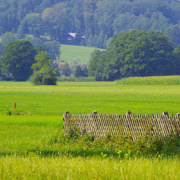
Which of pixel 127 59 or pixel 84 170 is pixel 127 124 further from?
pixel 127 59

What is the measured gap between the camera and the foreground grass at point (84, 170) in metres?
9.90

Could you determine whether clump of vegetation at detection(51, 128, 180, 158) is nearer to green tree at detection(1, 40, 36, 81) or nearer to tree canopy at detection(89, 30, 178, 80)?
tree canopy at detection(89, 30, 178, 80)

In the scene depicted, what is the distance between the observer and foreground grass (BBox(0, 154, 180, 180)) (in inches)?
390

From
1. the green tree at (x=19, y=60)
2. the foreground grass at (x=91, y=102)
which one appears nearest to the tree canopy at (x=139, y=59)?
the green tree at (x=19, y=60)

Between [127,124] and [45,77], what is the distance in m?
85.2

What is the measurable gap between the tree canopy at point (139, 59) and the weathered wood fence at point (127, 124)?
151m

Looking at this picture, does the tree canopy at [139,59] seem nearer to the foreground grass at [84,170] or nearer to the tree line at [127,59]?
the tree line at [127,59]

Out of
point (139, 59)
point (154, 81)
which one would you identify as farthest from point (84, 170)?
point (139, 59)

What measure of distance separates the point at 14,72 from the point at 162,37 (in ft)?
188

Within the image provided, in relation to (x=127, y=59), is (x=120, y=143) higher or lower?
lower

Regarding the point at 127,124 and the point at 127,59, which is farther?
the point at 127,59

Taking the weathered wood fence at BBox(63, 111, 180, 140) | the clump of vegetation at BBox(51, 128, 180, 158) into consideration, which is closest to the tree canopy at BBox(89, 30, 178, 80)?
the weathered wood fence at BBox(63, 111, 180, 140)

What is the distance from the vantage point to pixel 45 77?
338 feet

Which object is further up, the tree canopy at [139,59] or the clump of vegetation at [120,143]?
the tree canopy at [139,59]
